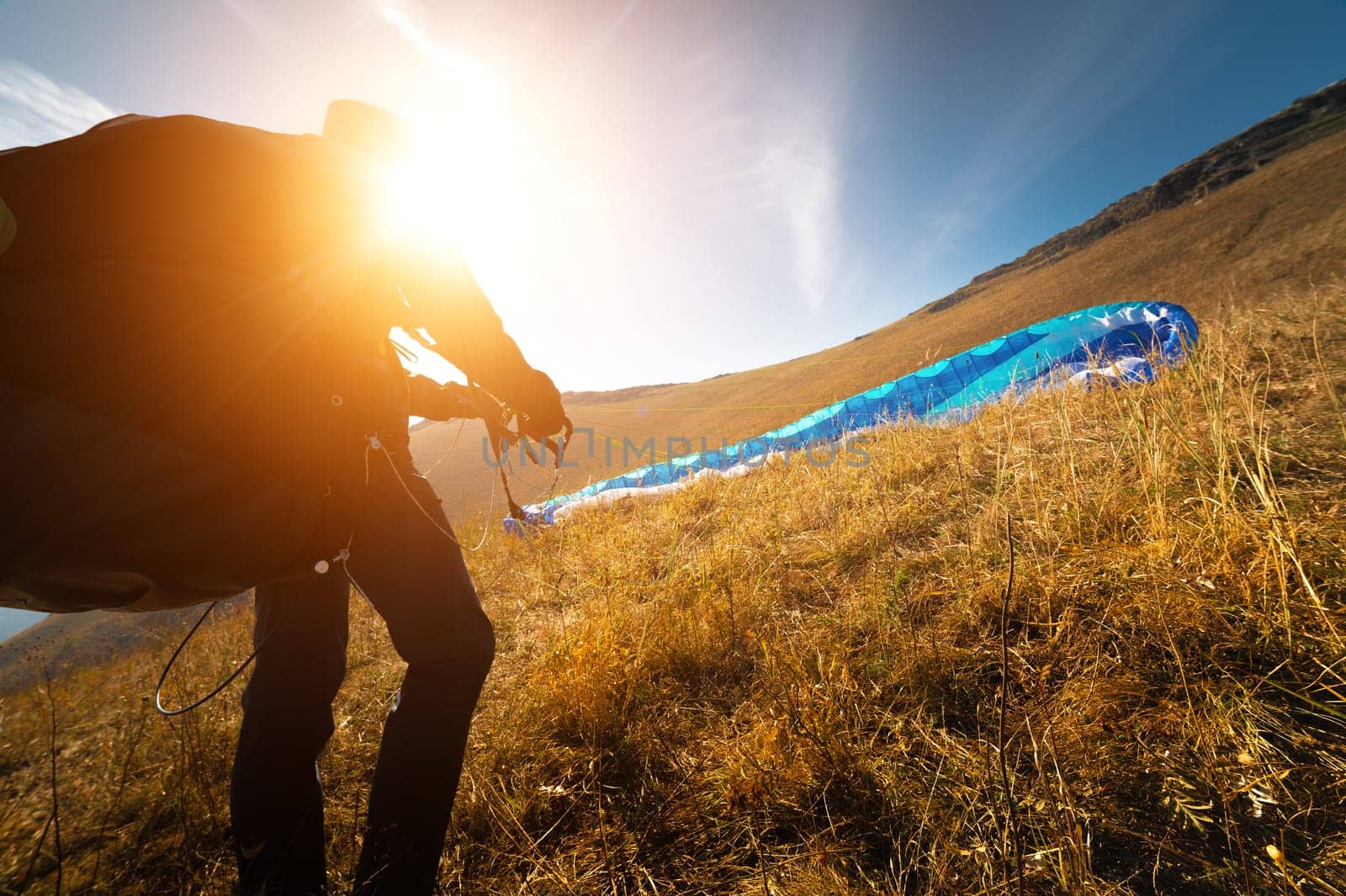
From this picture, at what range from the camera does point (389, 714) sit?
0.98 m

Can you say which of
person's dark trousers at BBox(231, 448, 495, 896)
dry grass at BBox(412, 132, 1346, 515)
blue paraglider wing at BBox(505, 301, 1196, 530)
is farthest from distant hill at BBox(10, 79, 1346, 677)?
person's dark trousers at BBox(231, 448, 495, 896)

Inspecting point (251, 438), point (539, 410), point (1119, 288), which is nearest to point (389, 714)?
point (251, 438)

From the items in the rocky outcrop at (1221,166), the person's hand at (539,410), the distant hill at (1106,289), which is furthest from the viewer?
the rocky outcrop at (1221,166)

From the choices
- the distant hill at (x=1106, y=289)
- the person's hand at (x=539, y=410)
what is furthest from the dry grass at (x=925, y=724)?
the distant hill at (x=1106, y=289)

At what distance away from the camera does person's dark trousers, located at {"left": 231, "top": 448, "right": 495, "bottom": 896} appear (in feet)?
3.04

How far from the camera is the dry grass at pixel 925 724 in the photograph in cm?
94

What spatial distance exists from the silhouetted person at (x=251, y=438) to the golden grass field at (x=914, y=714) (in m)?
0.28

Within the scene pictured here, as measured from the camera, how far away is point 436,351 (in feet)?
4.66

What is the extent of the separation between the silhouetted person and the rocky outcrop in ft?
111

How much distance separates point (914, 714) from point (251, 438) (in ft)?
6.02

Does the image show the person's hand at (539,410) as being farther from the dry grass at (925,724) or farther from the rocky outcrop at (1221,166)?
the rocky outcrop at (1221,166)

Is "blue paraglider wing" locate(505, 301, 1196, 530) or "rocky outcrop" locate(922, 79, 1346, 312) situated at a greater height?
"rocky outcrop" locate(922, 79, 1346, 312)

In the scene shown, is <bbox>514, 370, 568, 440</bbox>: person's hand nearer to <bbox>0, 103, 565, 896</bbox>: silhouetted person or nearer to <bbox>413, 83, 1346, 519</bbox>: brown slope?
<bbox>0, 103, 565, 896</bbox>: silhouetted person

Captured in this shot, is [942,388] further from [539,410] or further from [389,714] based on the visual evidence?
[389,714]
